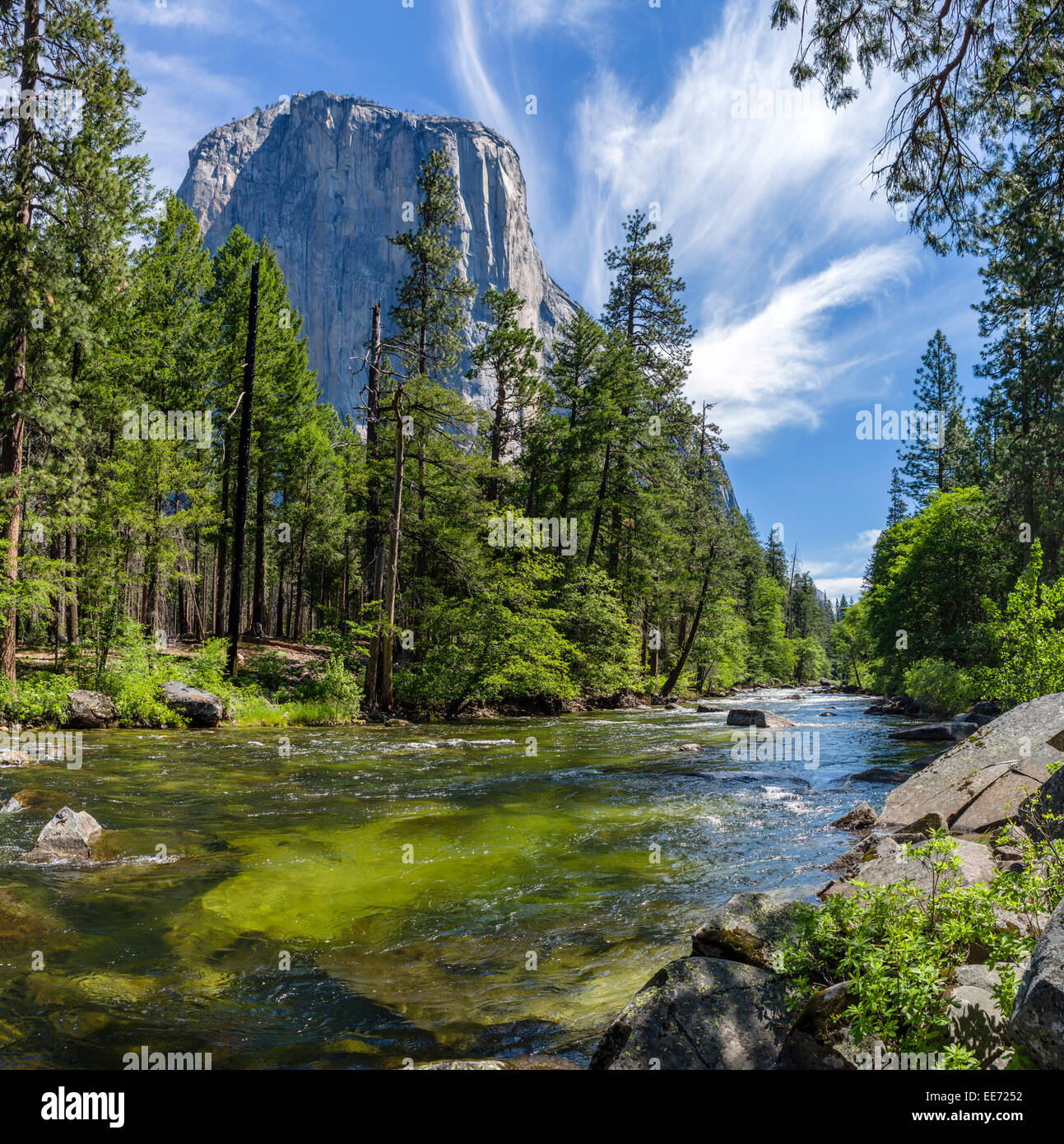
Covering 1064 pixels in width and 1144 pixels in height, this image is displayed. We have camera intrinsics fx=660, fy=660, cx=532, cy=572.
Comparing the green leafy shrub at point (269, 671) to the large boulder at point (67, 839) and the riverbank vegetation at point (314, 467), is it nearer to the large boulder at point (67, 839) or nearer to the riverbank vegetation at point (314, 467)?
the riverbank vegetation at point (314, 467)

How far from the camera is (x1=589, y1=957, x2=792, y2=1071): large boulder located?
3.22m

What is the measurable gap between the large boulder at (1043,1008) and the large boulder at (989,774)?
435cm

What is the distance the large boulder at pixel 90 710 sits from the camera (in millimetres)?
15156

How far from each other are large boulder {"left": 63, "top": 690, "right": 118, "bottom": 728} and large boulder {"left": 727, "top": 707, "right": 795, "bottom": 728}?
18.3 metres

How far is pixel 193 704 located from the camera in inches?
668

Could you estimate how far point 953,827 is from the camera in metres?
7.14

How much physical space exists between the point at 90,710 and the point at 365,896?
41.5 feet

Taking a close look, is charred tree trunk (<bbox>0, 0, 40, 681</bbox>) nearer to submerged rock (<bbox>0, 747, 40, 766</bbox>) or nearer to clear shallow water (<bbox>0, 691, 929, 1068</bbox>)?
submerged rock (<bbox>0, 747, 40, 766</bbox>)

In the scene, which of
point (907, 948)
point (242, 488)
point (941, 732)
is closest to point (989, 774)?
point (907, 948)

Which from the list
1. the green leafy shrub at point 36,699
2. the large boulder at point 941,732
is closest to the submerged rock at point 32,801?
the green leafy shrub at point 36,699

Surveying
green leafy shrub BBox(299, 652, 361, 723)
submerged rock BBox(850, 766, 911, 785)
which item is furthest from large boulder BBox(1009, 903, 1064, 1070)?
green leafy shrub BBox(299, 652, 361, 723)
